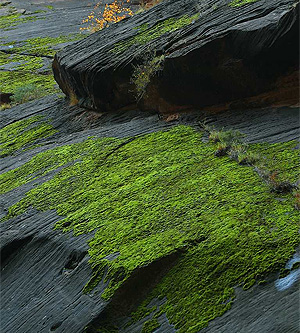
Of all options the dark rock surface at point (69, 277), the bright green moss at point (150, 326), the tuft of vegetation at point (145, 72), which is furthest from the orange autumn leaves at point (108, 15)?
the bright green moss at point (150, 326)

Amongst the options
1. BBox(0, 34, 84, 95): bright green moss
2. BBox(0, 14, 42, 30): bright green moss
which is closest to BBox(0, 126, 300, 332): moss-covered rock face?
BBox(0, 34, 84, 95): bright green moss

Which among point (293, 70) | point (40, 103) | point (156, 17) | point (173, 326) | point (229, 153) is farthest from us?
point (40, 103)

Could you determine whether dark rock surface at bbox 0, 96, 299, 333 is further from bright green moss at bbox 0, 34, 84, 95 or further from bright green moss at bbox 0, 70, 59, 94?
bright green moss at bbox 0, 34, 84, 95

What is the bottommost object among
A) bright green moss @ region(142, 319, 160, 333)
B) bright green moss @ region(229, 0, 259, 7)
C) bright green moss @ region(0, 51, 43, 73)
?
bright green moss @ region(142, 319, 160, 333)

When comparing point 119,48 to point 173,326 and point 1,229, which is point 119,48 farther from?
point 173,326

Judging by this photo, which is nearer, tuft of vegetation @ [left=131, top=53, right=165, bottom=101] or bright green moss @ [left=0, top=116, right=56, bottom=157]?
tuft of vegetation @ [left=131, top=53, right=165, bottom=101]

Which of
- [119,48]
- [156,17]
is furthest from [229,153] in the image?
[156,17]

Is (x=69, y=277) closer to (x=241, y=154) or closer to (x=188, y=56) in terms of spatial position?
(x=241, y=154)
